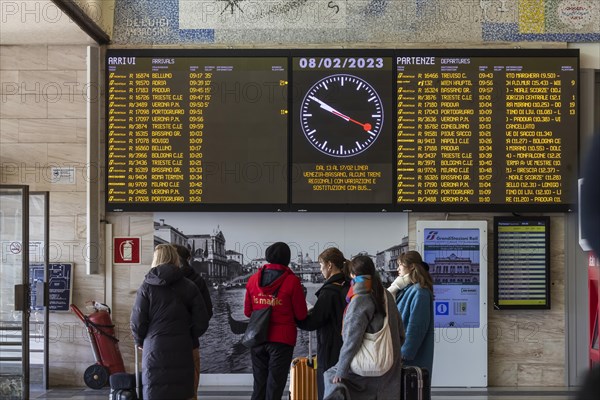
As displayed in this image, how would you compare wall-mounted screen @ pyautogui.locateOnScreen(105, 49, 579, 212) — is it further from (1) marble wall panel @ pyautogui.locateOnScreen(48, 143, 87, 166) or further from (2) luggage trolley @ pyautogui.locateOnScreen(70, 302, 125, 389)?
(2) luggage trolley @ pyautogui.locateOnScreen(70, 302, 125, 389)

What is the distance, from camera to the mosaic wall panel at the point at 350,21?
28.6 ft

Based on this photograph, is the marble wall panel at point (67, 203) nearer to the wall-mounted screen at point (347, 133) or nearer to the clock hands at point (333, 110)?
the wall-mounted screen at point (347, 133)

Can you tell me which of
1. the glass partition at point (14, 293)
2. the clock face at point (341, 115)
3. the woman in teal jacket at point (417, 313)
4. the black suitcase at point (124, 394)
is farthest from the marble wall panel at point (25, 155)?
the woman in teal jacket at point (417, 313)

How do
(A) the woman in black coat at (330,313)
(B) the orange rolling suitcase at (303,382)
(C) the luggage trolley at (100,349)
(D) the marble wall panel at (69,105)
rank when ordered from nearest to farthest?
(A) the woman in black coat at (330,313)
(B) the orange rolling suitcase at (303,382)
(C) the luggage trolley at (100,349)
(D) the marble wall panel at (69,105)

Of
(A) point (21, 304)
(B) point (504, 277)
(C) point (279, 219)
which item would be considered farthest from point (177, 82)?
(B) point (504, 277)

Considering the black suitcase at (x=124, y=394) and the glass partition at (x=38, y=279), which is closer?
the black suitcase at (x=124, y=394)

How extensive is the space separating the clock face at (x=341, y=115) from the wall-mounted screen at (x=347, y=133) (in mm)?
13

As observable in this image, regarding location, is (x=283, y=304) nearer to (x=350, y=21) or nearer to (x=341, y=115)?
(x=341, y=115)

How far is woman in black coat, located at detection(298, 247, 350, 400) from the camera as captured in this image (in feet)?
20.0

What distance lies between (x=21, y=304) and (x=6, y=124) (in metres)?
2.45

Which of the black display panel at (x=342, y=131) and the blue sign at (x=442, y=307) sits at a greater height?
the black display panel at (x=342, y=131)

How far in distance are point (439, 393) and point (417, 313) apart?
2.92 m

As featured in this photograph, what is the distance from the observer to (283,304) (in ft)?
20.6

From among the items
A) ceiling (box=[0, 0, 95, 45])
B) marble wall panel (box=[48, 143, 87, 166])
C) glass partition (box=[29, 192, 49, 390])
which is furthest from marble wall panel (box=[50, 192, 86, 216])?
ceiling (box=[0, 0, 95, 45])
